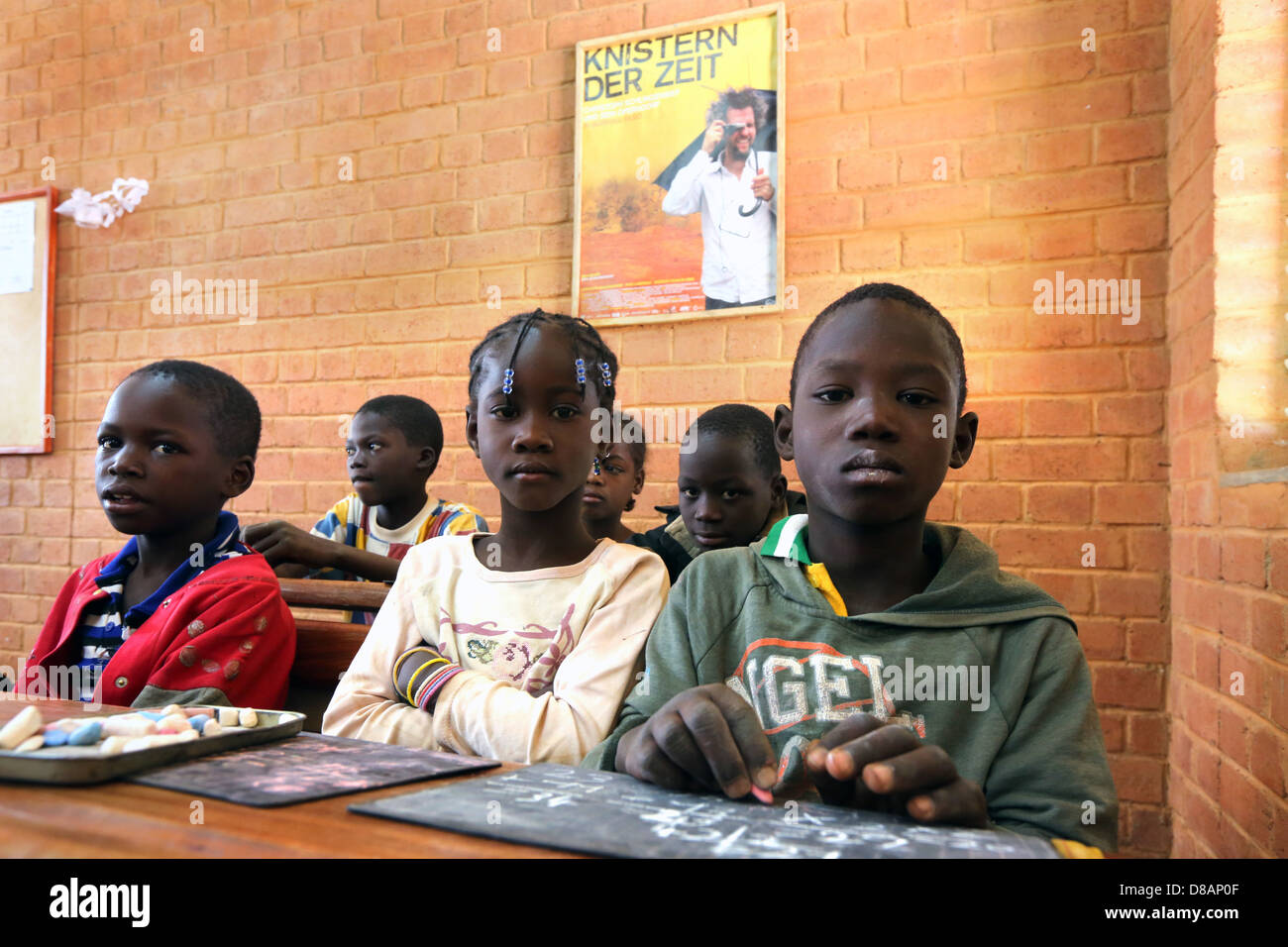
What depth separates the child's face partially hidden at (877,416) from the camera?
3.74 feet

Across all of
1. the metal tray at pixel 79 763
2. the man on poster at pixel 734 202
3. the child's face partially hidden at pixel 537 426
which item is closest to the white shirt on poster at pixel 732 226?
the man on poster at pixel 734 202

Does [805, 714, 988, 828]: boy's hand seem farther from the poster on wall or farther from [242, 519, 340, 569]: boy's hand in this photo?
the poster on wall

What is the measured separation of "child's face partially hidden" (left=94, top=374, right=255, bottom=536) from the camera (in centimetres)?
170

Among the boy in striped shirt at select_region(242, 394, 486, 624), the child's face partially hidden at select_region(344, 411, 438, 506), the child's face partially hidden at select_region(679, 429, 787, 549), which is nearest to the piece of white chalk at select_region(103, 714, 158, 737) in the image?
the child's face partially hidden at select_region(679, 429, 787, 549)

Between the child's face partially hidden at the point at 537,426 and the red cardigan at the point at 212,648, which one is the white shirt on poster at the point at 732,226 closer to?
the child's face partially hidden at the point at 537,426

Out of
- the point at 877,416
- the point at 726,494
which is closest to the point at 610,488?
the point at 726,494

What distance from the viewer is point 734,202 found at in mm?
3121

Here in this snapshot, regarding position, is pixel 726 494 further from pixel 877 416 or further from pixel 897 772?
pixel 897 772

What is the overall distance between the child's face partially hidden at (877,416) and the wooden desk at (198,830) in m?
0.67

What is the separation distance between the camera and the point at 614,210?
3.30 m

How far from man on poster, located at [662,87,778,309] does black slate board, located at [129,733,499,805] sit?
244cm

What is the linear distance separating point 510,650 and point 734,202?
7.10 ft

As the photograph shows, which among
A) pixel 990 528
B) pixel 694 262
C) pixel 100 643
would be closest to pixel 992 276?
pixel 990 528

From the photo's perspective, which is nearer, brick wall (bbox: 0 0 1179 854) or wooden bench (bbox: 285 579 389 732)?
wooden bench (bbox: 285 579 389 732)
